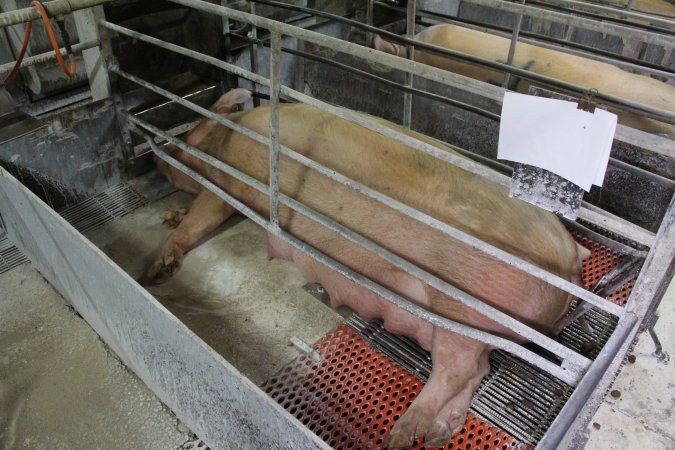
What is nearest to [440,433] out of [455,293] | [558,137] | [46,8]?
[455,293]

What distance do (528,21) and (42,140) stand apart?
17.8ft

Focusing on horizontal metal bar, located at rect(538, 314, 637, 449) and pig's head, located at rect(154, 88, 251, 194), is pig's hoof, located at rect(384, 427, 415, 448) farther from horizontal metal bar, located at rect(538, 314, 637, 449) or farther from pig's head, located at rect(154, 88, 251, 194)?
pig's head, located at rect(154, 88, 251, 194)

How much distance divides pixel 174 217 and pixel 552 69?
3.01 m

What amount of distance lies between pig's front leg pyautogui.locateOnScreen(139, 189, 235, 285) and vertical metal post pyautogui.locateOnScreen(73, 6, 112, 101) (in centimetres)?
83

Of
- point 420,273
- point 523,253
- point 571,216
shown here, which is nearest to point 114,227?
point 420,273

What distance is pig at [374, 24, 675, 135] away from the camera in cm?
372

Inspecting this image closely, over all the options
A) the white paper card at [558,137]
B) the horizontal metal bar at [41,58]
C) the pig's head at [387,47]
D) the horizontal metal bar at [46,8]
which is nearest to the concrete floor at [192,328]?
the horizontal metal bar at [41,58]

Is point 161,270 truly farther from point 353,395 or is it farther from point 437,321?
point 437,321

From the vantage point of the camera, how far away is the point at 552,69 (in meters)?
4.18

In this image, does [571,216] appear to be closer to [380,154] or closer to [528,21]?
[380,154]

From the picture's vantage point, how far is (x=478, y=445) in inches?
78.7

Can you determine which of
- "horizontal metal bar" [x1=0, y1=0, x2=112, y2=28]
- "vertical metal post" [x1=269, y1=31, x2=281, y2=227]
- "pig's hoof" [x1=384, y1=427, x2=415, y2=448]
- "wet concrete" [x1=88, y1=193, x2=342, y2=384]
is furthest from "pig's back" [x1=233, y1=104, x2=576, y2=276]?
"horizontal metal bar" [x1=0, y1=0, x2=112, y2=28]

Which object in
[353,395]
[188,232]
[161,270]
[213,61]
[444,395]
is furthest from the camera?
[188,232]

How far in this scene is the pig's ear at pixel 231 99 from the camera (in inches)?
126
